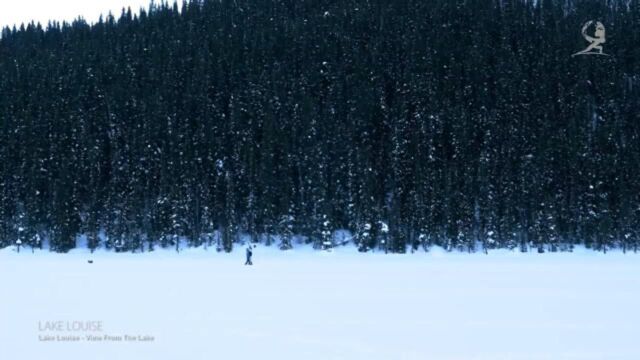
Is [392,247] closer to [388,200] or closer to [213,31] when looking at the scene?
[388,200]

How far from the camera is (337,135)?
5709cm

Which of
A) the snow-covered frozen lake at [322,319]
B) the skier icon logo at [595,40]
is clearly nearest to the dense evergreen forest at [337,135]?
the skier icon logo at [595,40]

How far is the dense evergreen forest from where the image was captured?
51188 mm

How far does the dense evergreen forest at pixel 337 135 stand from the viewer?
5119cm

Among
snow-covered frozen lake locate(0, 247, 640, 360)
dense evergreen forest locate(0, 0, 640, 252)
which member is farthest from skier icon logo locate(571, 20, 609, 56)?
snow-covered frozen lake locate(0, 247, 640, 360)

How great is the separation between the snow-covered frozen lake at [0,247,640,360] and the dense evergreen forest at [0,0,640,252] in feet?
98.9

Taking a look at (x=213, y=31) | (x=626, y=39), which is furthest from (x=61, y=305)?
(x=626, y=39)

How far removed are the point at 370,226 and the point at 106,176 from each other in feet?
102

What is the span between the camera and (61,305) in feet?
46.0

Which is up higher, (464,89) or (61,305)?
(464,89)

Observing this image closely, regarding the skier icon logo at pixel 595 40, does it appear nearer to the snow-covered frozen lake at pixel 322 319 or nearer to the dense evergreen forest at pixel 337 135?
the dense evergreen forest at pixel 337 135

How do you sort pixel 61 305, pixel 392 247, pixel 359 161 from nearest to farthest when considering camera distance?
1. pixel 61 305
2. pixel 392 247
3. pixel 359 161

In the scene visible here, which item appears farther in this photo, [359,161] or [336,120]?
[336,120]

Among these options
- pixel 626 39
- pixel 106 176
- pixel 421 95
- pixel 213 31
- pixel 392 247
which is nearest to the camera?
pixel 392 247
